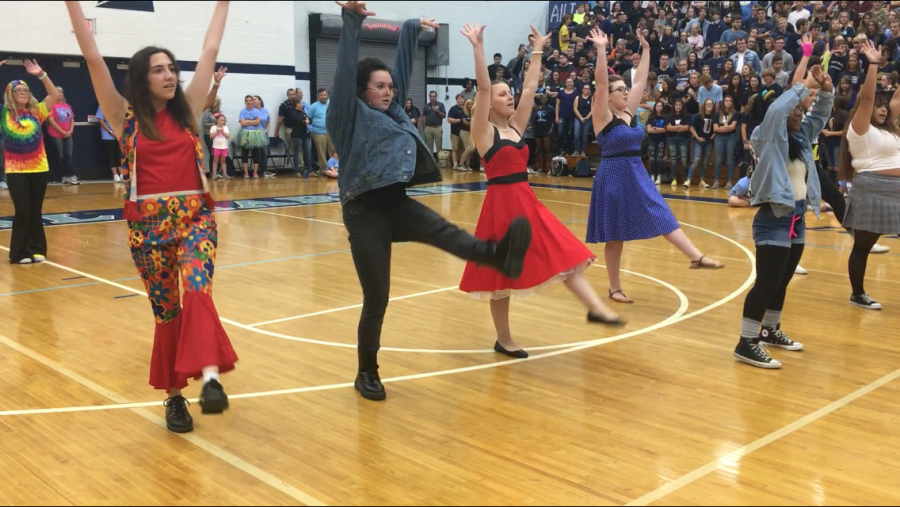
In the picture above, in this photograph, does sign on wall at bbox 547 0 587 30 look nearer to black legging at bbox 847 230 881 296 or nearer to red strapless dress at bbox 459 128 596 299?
black legging at bbox 847 230 881 296

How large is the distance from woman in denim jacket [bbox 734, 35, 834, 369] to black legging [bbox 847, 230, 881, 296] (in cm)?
158

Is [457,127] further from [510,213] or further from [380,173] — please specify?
[380,173]

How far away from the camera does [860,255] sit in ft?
21.5

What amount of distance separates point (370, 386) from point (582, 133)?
14609 millimetres

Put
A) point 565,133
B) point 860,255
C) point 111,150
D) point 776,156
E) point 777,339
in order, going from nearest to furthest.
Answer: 1. point 776,156
2. point 777,339
3. point 860,255
4. point 111,150
5. point 565,133

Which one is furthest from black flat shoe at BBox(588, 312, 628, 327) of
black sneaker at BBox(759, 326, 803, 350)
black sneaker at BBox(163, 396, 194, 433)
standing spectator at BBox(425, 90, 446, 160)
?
standing spectator at BBox(425, 90, 446, 160)

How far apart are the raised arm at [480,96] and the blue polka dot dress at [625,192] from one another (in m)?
1.74

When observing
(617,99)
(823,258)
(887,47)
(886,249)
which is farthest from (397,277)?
(887,47)

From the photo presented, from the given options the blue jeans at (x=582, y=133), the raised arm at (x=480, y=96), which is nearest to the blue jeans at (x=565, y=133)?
the blue jeans at (x=582, y=133)

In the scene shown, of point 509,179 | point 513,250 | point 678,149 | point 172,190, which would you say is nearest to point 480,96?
point 509,179

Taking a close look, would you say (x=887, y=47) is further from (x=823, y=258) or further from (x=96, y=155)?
(x=96, y=155)

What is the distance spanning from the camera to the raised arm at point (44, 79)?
559cm

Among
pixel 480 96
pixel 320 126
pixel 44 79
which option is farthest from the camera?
pixel 320 126

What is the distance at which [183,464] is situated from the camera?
3572mm
